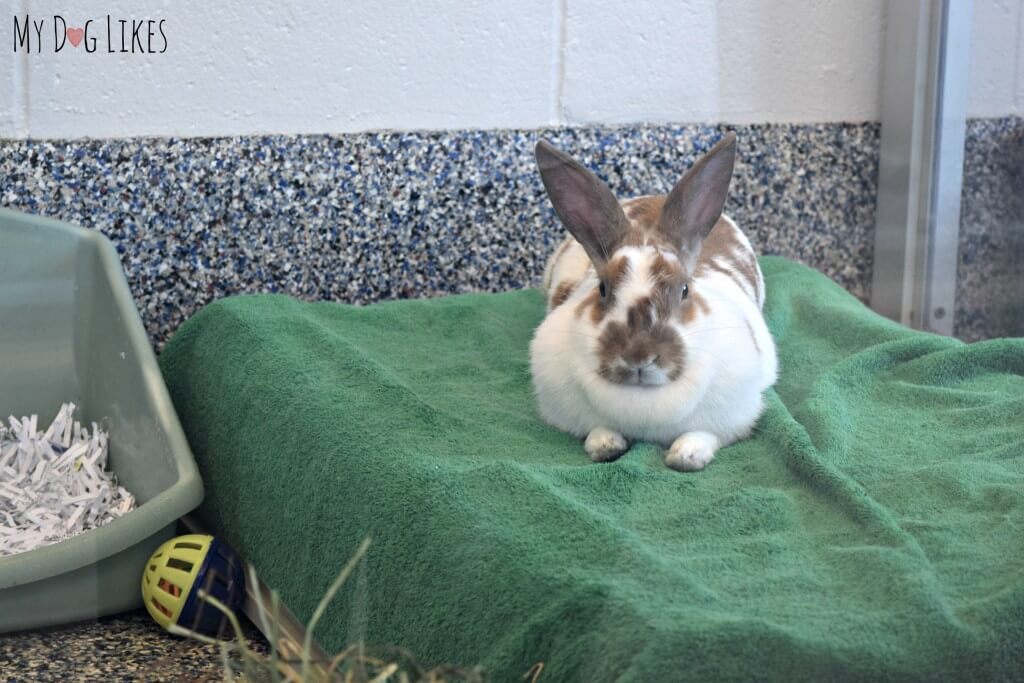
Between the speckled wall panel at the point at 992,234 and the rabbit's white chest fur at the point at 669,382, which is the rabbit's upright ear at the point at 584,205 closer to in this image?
the rabbit's white chest fur at the point at 669,382

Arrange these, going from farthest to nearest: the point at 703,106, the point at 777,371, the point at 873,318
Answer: the point at 703,106 → the point at 873,318 → the point at 777,371

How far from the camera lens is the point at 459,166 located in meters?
2.49

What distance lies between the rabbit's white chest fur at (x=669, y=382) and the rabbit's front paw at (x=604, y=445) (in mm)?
17

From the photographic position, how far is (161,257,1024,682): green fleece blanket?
121 cm

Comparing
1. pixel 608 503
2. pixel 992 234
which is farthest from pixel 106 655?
pixel 992 234

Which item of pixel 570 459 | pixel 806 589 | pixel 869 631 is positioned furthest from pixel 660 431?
pixel 869 631

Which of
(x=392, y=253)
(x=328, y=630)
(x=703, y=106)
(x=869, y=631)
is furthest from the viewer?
(x=703, y=106)

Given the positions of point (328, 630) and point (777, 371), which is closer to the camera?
point (328, 630)

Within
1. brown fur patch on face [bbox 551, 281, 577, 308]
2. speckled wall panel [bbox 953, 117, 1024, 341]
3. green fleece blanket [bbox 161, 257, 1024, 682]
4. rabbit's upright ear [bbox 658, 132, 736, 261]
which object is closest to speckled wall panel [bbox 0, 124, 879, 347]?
green fleece blanket [bbox 161, 257, 1024, 682]

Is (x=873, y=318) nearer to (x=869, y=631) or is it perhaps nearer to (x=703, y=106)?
(x=703, y=106)

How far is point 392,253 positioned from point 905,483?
1.22 metres

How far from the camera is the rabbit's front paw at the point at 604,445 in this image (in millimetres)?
1705

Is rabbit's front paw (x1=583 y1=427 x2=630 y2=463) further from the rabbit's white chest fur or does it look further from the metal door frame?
the metal door frame

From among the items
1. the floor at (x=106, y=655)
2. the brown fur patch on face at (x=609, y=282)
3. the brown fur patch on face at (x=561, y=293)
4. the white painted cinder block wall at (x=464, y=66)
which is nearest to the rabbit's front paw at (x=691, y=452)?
the brown fur patch on face at (x=609, y=282)
